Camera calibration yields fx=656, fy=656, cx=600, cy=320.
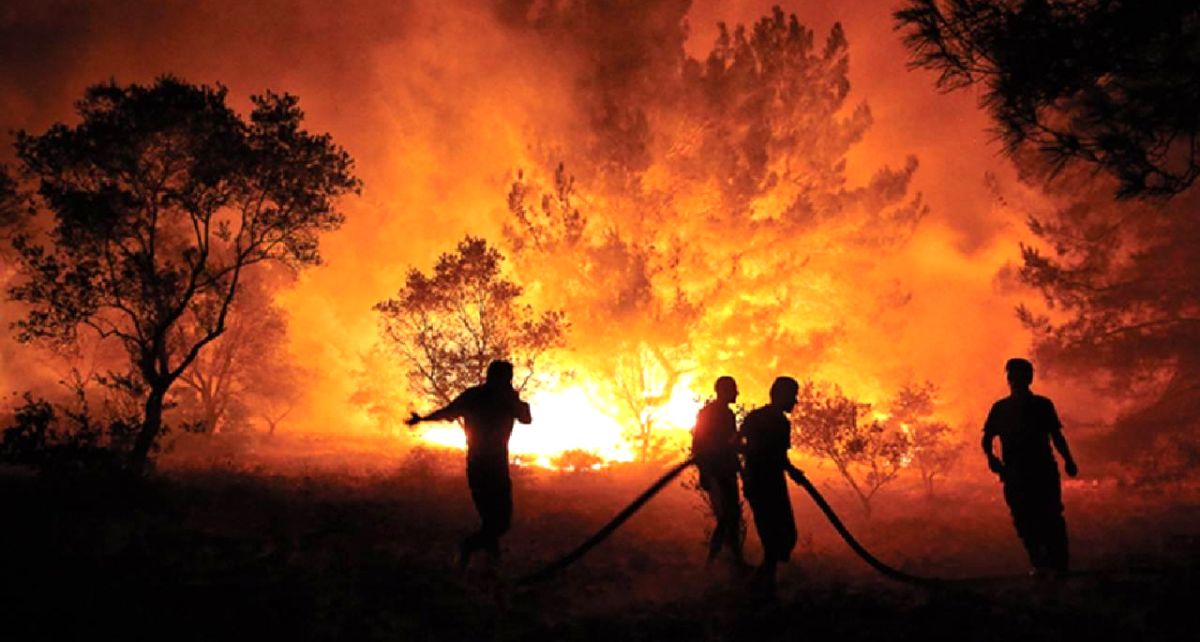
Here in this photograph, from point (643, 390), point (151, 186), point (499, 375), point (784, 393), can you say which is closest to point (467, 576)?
point (499, 375)

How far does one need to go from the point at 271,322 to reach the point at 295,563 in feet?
88.1

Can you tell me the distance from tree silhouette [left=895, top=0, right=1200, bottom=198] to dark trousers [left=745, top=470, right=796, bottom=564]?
454 centimetres

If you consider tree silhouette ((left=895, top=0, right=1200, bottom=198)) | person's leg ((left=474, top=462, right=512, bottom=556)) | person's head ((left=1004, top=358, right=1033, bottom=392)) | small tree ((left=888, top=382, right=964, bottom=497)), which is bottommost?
→ person's leg ((left=474, top=462, right=512, bottom=556))

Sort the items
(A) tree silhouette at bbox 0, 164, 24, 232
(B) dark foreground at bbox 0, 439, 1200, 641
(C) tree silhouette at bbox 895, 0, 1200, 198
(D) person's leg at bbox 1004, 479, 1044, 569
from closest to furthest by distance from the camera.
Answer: (B) dark foreground at bbox 0, 439, 1200, 641, (C) tree silhouette at bbox 895, 0, 1200, 198, (D) person's leg at bbox 1004, 479, 1044, 569, (A) tree silhouette at bbox 0, 164, 24, 232

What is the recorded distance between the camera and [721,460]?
8320 millimetres

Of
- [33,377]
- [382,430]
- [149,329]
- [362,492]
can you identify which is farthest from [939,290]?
[33,377]

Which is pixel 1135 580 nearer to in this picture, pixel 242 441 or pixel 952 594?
pixel 952 594

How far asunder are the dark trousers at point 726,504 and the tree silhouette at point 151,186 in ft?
34.7

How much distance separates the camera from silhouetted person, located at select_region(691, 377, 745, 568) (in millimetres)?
8289

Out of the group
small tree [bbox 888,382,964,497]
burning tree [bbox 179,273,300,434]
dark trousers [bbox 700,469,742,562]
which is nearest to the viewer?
dark trousers [bbox 700,469,742,562]

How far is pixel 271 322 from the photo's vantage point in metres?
31.6

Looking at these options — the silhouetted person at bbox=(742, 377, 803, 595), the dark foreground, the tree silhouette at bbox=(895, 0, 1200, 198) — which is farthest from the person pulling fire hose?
the tree silhouette at bbox=(895, 0, 1200, 198)

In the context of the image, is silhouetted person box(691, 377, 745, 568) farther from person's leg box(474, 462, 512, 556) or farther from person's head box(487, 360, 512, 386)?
person's head box(487, 360, 512, 386)

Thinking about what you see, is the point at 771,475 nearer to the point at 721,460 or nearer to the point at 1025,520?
the point at 721,460
